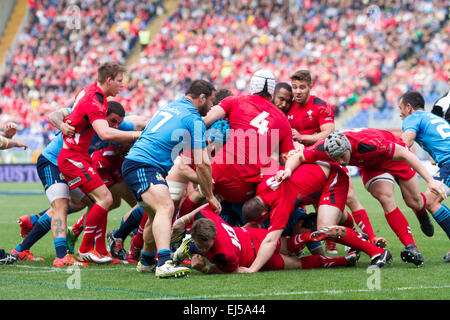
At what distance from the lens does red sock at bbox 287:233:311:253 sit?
23.2ft

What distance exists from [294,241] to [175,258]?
4.32 ft

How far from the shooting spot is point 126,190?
29.5 feet

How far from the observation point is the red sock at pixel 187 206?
805cm

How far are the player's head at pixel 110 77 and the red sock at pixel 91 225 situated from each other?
1410mm

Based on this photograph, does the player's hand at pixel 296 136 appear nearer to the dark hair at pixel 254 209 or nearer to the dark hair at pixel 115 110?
the dark hair at pixel 254 209

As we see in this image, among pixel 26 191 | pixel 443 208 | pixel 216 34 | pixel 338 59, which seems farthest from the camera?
pixel 216 34

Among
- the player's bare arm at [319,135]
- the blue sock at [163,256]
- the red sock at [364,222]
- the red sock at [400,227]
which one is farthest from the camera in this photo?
the player's bare arm at [319,135]

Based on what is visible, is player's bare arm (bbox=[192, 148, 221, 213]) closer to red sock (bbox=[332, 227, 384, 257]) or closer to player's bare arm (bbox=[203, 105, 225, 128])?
player's bare arm (bbox=[203, 105, 225, 128])

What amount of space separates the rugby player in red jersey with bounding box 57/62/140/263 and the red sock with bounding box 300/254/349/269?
2403 mm

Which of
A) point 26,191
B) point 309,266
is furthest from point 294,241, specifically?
point 26,191

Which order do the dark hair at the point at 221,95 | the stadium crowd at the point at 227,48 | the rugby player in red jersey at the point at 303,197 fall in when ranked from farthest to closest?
1. the stadium crowd at the point at 227,48
2. the dark hair at the point at 221,95
3. the rugby player in red jersey at the point at 303,197

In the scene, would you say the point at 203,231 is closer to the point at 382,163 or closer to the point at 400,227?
the point at 382,163

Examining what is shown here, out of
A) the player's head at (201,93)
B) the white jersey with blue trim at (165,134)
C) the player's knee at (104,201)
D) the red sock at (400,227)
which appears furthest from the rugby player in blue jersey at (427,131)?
the player's knee at (104,201)
